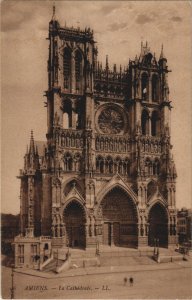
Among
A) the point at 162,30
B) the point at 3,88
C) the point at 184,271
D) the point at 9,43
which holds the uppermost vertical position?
→ the point at 162,30

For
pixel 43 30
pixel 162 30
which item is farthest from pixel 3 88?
pixel 162 30

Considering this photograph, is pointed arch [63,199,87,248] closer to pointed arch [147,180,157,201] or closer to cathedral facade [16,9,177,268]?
cathedral facade [16,9,177,268]

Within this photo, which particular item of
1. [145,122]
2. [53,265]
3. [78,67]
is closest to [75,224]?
[53,265]

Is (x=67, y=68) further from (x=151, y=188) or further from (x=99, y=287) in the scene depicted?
(x=99, y=287)

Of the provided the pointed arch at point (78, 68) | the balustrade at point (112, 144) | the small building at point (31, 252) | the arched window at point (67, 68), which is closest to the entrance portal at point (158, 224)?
the balustrade at point (112, 144)

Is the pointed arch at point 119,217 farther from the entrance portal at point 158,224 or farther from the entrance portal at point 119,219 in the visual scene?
the entrance portal at point 158,224

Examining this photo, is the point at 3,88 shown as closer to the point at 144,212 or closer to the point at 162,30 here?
the point at 162,30
